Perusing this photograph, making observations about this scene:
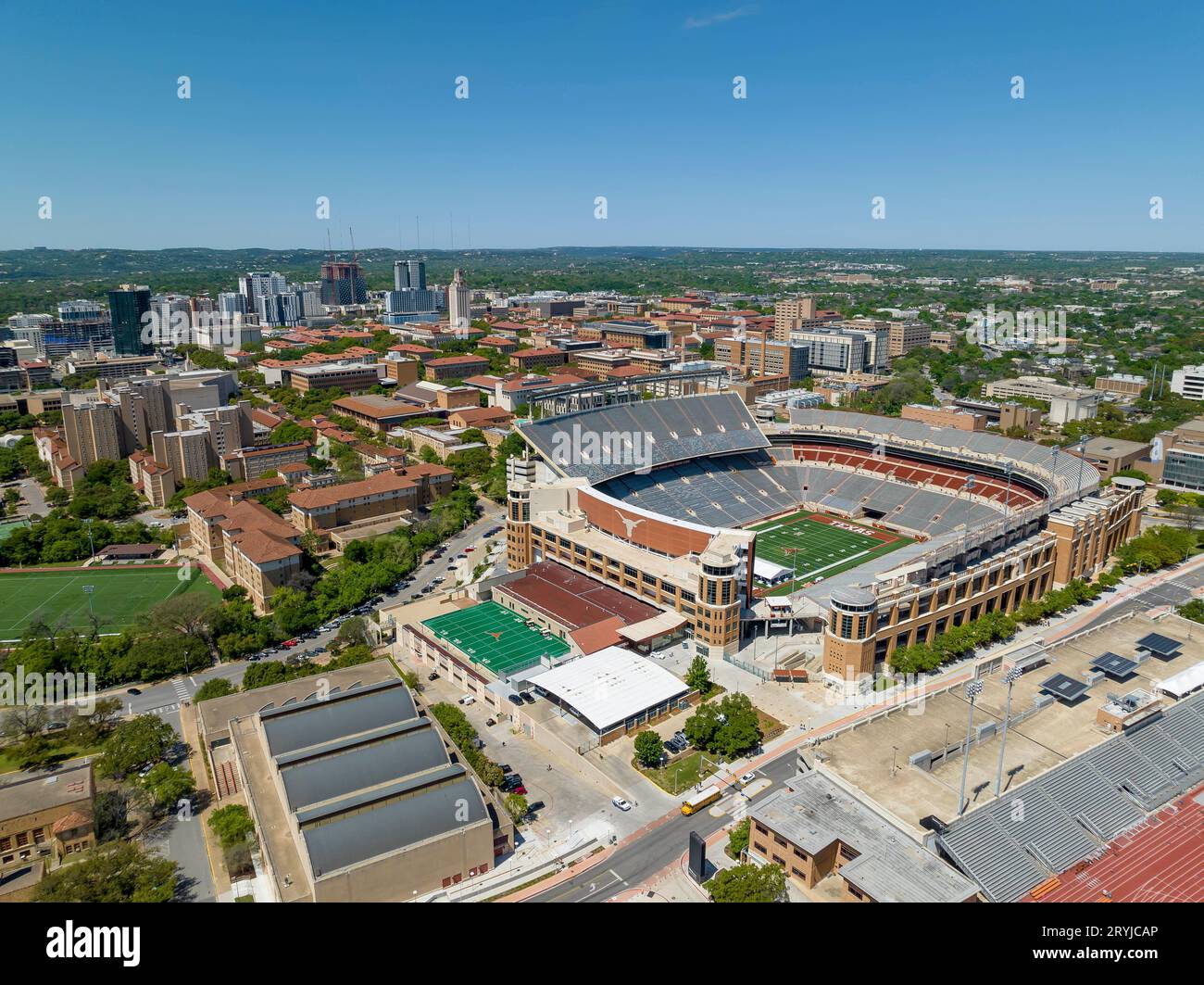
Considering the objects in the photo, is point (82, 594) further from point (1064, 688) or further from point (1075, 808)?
point (1064, 688)

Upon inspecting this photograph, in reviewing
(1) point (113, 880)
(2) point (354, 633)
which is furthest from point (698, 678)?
(1) point (113, 880)

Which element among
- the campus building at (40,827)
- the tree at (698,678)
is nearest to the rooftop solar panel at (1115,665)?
the tree at (698,678)

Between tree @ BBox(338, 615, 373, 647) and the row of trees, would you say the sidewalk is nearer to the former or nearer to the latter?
tree @ BBox(338, 615, 373, 647)

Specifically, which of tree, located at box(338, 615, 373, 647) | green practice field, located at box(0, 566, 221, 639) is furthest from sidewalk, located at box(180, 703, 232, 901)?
green practice field, located at box(0, 566, 221, 639)

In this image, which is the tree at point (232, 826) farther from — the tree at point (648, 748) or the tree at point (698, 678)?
the tree at point (698, 678)

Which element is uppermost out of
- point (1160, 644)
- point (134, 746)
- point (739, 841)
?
point (1160, 644)

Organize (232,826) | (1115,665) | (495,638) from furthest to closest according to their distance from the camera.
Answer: (495,638) < (1115,665) < (232,826)

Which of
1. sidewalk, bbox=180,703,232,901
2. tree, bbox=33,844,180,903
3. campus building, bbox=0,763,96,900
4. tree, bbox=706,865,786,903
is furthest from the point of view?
campus building, bbox=0,763,96,900
